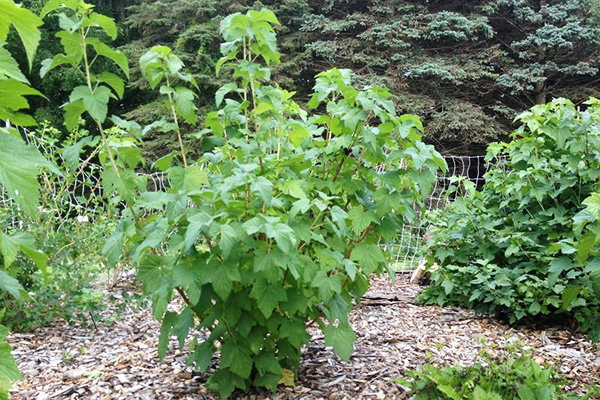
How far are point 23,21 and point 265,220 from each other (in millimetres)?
1035

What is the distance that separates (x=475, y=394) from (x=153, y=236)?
4.07 ft

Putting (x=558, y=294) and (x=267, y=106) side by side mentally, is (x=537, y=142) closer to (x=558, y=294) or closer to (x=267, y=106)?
(x=558, y=294)

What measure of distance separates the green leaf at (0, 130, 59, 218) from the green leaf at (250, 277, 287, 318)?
1.12 meters

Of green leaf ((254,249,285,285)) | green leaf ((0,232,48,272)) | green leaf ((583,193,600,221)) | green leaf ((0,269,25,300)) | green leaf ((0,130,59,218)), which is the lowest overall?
green leaf ((254,249,285,285))

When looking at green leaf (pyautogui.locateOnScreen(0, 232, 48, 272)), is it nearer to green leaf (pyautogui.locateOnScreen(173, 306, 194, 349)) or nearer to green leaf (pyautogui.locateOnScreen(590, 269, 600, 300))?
green leaf (pyautogui.locateOnScreen(173, 306, 194, 349))

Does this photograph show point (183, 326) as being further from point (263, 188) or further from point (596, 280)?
point (596, 280)

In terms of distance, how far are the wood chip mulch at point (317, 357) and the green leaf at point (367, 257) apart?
59 cm

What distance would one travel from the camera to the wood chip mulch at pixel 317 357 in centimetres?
210

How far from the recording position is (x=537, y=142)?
3.27 meters

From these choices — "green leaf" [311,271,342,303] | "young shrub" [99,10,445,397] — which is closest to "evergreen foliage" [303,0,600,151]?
"young shrub" [99,10,445,397]

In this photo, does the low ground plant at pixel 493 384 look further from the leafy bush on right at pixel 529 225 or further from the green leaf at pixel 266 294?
the leafy bush on right at pixel 529 225

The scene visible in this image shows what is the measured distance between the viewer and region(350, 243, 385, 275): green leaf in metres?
1.91

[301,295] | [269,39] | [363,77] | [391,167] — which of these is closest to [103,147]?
[269,39]

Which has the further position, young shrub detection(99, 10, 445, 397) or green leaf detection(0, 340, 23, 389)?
young shrub detection(99, 10, 445, 397)
